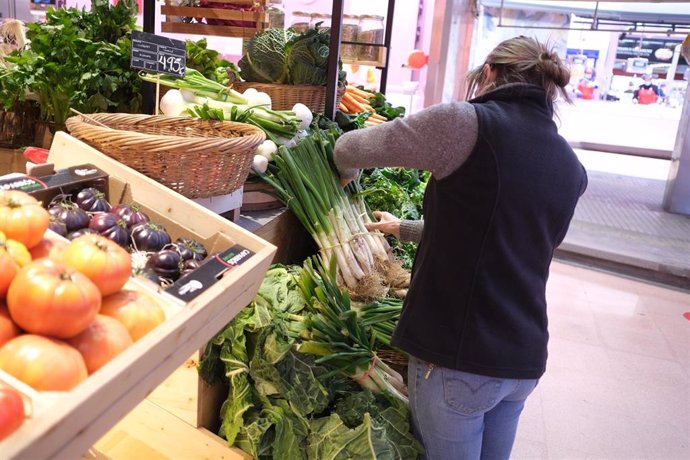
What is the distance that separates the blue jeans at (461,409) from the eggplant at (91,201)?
0.96 meters

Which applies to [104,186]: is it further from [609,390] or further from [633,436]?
[609,390]

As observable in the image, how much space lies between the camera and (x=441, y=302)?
159 centimetres

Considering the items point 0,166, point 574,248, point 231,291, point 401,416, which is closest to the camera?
point 231,291

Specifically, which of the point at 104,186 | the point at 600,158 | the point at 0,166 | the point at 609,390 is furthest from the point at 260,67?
the point at 600,158

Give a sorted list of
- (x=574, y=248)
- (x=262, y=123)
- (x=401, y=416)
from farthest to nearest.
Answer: (x=574, y=248)
(x=262, y=123)
(x=401, y=416)

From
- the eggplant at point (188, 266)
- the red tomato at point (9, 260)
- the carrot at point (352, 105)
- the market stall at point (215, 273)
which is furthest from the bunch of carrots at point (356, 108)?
the red tomato at point (9, 260)

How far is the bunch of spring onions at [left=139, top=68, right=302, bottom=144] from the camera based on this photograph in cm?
227

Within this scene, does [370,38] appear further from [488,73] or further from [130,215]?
[130,215]

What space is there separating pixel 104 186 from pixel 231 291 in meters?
0.57

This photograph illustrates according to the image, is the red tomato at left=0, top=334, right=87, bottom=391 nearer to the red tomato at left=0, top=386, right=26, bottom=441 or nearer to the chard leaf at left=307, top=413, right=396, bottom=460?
the red tomato at left=0, top=386, right=26, bottom=441

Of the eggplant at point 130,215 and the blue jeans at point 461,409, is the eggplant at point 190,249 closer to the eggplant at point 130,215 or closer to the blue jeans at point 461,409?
the eggplant at point 130,215

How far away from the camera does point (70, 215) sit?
1.26 metres

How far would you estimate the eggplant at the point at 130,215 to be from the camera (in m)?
1.36

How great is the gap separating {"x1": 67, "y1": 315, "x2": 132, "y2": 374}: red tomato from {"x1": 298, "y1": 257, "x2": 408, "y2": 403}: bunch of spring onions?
1018mm
